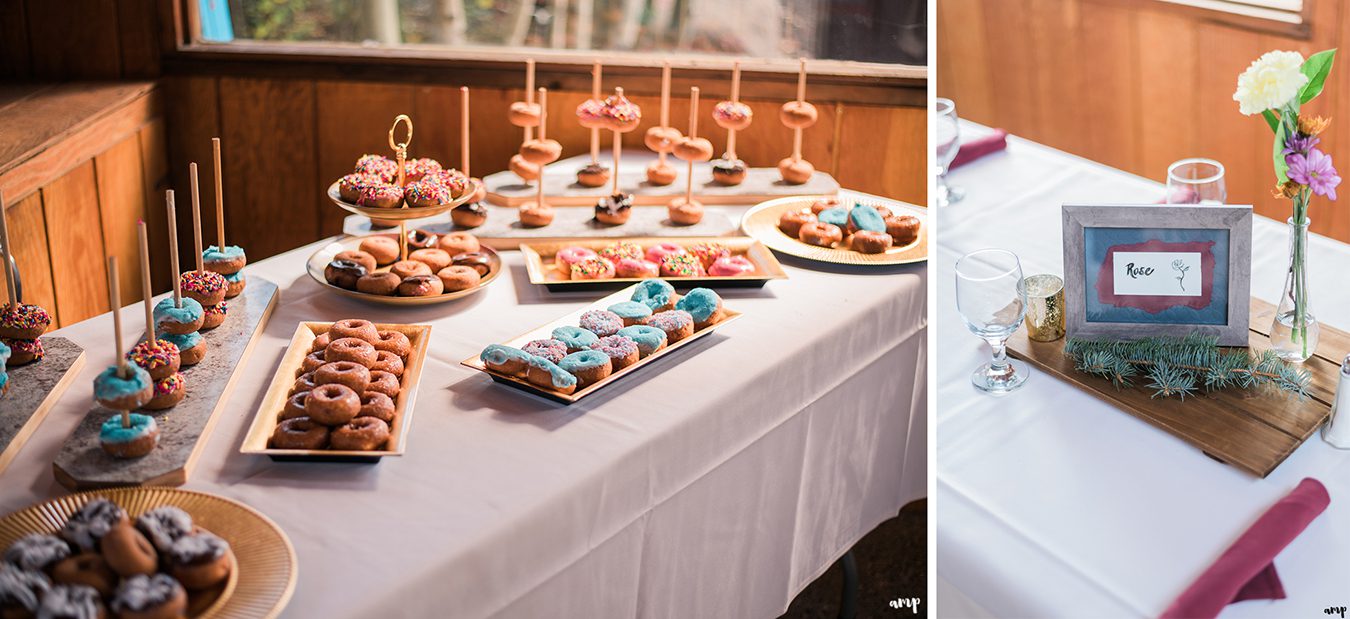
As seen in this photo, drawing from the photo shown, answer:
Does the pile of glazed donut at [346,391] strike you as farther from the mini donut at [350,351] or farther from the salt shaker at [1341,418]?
the salt shaker at [1341,418]

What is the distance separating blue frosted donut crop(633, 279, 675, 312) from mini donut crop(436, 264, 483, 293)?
23cm

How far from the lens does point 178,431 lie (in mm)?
1206

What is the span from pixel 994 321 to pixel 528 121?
39.8 inches

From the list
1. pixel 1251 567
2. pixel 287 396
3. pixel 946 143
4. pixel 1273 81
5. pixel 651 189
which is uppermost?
pixel 1273 81

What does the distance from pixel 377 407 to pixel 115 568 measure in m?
0.36

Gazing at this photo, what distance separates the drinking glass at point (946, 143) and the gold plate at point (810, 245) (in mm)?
73

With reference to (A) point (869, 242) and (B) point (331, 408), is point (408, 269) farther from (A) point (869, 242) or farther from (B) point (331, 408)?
(A) point (869, 242)

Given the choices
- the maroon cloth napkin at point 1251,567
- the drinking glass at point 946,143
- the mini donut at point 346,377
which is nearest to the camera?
the maroon cloth napkin at point 1251,567

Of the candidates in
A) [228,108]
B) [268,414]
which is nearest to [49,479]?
[268,414]

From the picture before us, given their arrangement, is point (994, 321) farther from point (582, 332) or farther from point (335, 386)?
point (335, 386)

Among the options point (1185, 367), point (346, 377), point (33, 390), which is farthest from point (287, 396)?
point (1185, 367)

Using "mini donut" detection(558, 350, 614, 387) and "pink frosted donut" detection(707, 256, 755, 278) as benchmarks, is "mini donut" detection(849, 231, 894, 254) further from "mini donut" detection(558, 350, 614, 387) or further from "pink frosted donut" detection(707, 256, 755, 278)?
"mini donut" detection(558, 350, 614, 387)

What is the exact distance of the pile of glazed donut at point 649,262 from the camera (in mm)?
1719

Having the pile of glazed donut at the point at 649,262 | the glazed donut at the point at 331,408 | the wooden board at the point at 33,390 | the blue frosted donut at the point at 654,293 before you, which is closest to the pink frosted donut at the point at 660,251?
the pile of glazed donut at the point at 649,262
